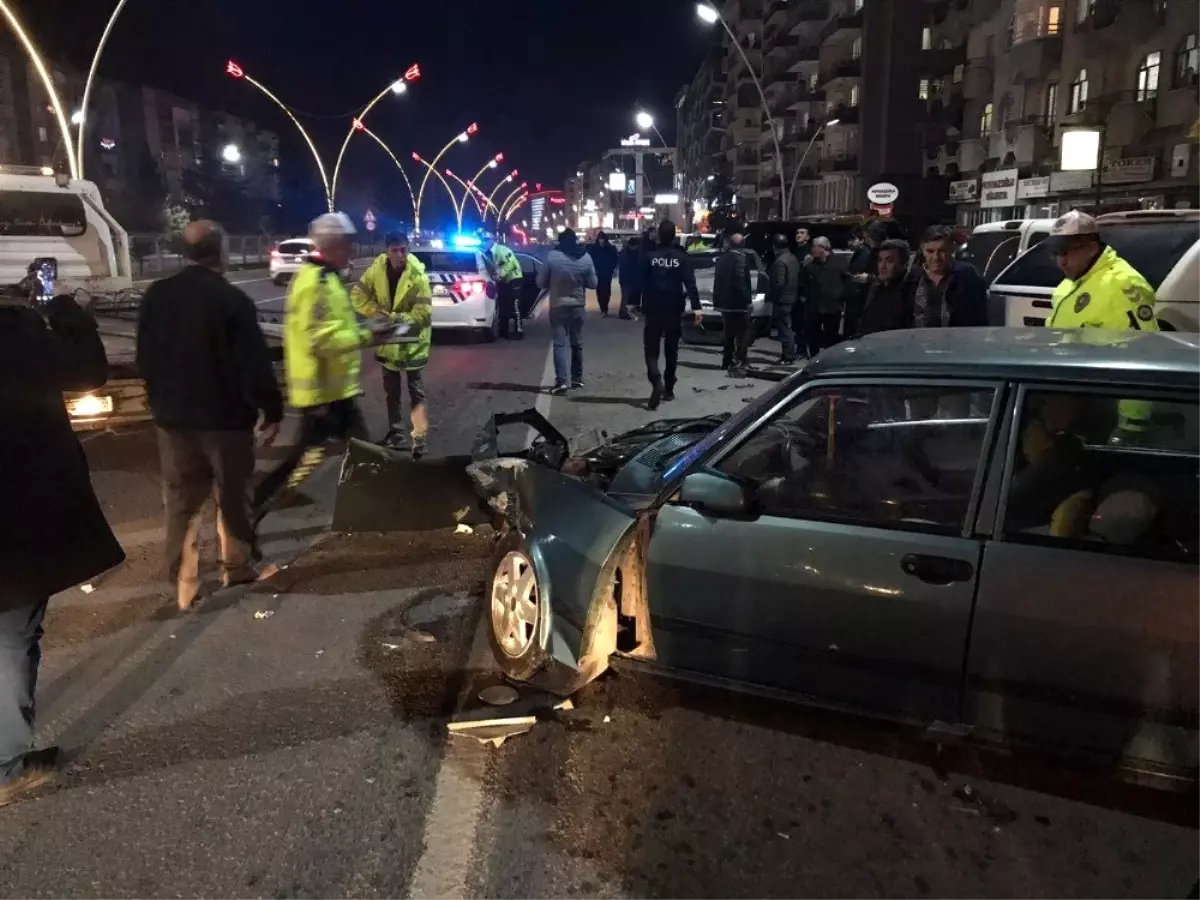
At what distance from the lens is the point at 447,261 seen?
56.4 feet

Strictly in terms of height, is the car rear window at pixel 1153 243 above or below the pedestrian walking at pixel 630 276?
above

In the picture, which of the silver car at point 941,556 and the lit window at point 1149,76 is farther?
the lit window at point 1149,76

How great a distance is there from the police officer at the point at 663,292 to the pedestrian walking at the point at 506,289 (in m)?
7.29

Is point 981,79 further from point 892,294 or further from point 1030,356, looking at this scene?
point 1030,356

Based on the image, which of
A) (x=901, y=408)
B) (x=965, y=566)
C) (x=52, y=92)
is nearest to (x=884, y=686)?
(x=965, y=566)

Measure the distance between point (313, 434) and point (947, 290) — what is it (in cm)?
437

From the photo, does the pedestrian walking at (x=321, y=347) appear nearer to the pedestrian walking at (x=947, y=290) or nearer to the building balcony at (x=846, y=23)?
the pedestrian walking at (x=947, y=290)

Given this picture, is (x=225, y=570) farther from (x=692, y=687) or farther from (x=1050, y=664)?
(x=1050, y=664)

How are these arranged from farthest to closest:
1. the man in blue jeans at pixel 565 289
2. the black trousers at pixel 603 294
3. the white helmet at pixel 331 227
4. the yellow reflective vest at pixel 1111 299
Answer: the black trousers at pixel 603 294 < the man in blue jeans at pixel 565 289 < the white helmet at pixel 331 227 < the yellow reflective vest at pixel 1111 299

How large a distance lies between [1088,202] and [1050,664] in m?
31.2

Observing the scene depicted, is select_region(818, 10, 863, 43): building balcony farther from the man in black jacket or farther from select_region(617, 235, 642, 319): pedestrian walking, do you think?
the man in black jacket

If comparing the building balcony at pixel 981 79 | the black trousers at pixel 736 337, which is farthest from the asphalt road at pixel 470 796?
the building balcony at pixel 981 79

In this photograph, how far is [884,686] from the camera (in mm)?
3334

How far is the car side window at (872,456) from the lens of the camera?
3410mm
